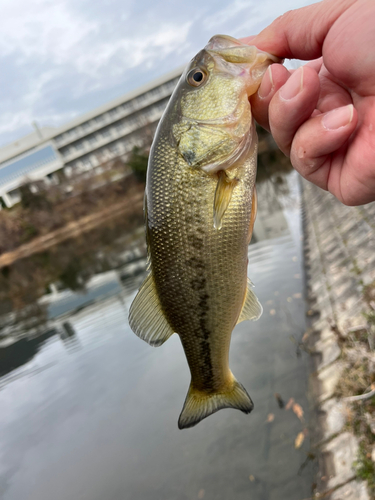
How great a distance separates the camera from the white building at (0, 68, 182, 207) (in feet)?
197

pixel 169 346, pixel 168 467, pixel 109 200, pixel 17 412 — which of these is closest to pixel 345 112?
pixel 168 467

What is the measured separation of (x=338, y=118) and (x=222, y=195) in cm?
68

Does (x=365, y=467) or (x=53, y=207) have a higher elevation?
(x=53, y=207)

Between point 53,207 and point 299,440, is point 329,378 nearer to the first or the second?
point 299,440

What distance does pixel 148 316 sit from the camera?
214 centimetres

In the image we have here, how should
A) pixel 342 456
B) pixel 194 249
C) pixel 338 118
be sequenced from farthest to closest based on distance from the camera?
pixel 342 456, pixel 194 249, pixel 338 118

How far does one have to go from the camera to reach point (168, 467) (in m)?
5.94

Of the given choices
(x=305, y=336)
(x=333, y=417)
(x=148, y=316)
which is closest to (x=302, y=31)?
(x=148, y=316)

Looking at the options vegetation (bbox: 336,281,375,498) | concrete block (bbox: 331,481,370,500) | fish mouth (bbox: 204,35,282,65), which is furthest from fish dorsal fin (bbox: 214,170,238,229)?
concrete block (bbox: 331,481,370,500)

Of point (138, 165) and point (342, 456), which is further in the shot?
point (138, 165)

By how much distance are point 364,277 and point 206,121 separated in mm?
5249

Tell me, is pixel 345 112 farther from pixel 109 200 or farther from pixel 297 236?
pixel 109 200

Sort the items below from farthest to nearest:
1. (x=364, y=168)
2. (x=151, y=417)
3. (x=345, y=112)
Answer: (x=151, y=417), (x=364, y=168), (x=345, y=112)

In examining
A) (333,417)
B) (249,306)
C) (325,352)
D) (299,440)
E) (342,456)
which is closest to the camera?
(249,306)
